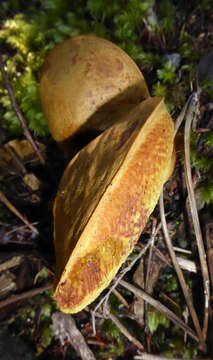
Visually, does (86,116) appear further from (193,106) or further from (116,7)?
(116,7)

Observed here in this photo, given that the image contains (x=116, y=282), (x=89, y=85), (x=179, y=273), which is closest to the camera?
(x=89, y=85)

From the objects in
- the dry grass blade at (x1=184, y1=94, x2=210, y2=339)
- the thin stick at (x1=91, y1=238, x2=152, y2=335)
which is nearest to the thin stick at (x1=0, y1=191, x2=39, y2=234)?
the thin stick at (x1=91, y1=238, x2=152, y2=335)

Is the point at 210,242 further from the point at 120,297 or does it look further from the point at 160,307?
the point at 120,297

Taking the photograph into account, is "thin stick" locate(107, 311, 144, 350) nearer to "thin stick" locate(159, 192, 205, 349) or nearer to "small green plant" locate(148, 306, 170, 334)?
"small green plant" locate(148, 306, 170, 334)

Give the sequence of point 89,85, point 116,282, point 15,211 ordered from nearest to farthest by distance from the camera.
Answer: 1. point 89,85
2. point 116,282
3. point 15,211

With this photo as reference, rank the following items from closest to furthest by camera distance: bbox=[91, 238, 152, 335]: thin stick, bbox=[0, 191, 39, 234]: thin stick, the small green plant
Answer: bbox=[91, 238, 152, 335]: thin stick, the small green plant, bbox=[0, 191, 39, 234]: thin stick

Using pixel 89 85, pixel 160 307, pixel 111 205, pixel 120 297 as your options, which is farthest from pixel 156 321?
pixel 89 85

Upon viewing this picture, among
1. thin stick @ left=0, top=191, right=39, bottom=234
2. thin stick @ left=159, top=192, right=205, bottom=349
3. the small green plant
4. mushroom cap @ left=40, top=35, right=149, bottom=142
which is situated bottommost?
the small green plant
